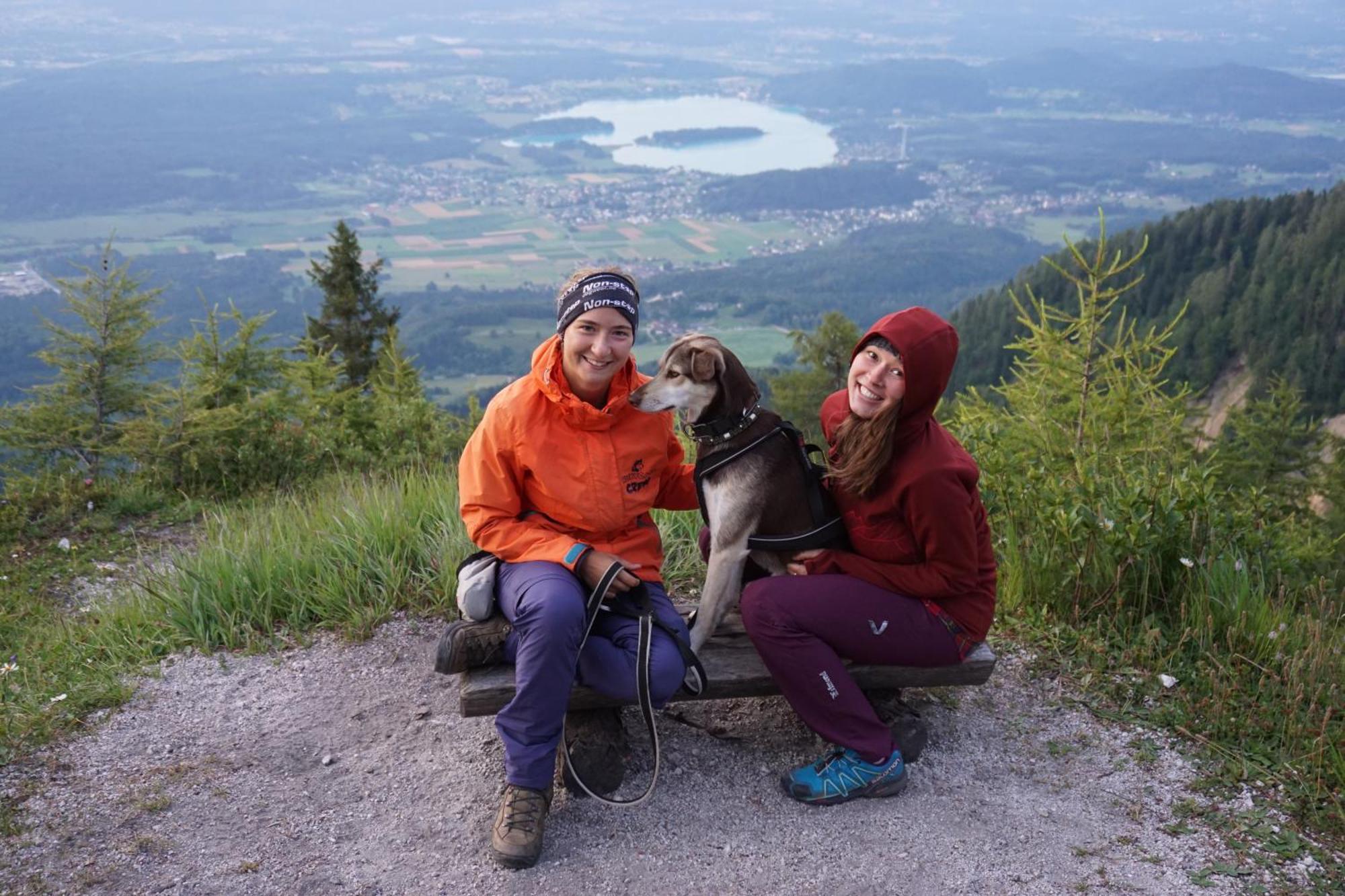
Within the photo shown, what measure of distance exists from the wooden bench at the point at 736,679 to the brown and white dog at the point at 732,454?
13.7 inches

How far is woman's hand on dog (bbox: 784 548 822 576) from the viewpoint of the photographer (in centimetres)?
406

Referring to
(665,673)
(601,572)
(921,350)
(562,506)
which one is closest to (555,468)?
(562,506)

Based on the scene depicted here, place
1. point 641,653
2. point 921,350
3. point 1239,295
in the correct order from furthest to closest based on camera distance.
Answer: point 1239,295
point 641,653
point 921,350

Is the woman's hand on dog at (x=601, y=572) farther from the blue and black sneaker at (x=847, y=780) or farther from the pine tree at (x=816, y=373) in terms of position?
the pine tree at (x=816, y=373)

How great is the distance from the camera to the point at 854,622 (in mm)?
3852

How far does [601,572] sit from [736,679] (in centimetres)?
74

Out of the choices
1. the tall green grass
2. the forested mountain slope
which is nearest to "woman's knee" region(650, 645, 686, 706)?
the tall green grass

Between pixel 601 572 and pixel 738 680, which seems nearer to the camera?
pixel 601 572

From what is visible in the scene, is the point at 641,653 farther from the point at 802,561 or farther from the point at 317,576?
the point at 317,576

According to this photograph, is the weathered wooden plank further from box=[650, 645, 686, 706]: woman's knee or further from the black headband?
the black headband

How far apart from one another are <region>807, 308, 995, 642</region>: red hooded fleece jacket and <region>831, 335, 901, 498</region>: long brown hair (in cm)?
4

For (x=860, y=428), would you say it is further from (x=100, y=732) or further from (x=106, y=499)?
(x=106, y=499)

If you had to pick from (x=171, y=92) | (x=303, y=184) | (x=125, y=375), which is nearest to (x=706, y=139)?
(x=303, y=184)

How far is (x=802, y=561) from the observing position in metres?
4.10
